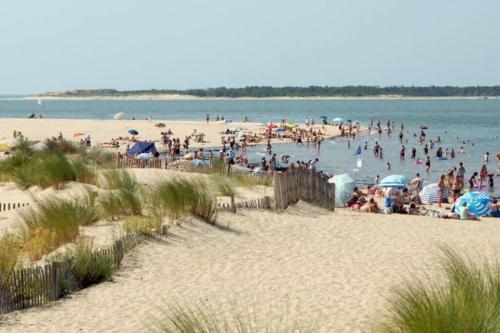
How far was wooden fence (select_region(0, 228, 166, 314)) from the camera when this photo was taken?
8742 millimetres

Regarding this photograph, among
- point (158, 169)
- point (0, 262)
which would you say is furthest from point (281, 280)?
point (158, 169)

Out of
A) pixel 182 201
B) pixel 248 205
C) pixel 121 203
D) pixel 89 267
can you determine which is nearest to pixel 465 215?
pixel 248 205

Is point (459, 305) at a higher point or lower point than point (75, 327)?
higher

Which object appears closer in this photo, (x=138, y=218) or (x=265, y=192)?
(x=138, y=218)

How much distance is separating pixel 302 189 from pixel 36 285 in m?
9.27

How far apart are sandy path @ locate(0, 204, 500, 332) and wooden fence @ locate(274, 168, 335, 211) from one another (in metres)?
0.33

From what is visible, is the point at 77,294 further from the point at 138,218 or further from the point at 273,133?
the point at 273,133

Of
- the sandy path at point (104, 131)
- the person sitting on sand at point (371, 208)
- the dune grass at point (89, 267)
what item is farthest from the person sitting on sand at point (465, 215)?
the sandy path at point (104, 131)

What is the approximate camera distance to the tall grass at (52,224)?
11.3 meters

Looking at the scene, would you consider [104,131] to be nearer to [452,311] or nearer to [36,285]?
[36,285]

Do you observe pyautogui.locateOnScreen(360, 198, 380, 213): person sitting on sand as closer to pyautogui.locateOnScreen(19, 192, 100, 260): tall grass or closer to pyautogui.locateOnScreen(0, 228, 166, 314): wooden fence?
pyautogui.locateOnScreen(19, 192, 100, 260): tall grass

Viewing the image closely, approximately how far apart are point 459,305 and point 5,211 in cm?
1127

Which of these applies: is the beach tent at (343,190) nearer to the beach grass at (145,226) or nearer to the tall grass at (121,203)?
the tall grass at (121,203)

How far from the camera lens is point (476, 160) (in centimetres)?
4275
